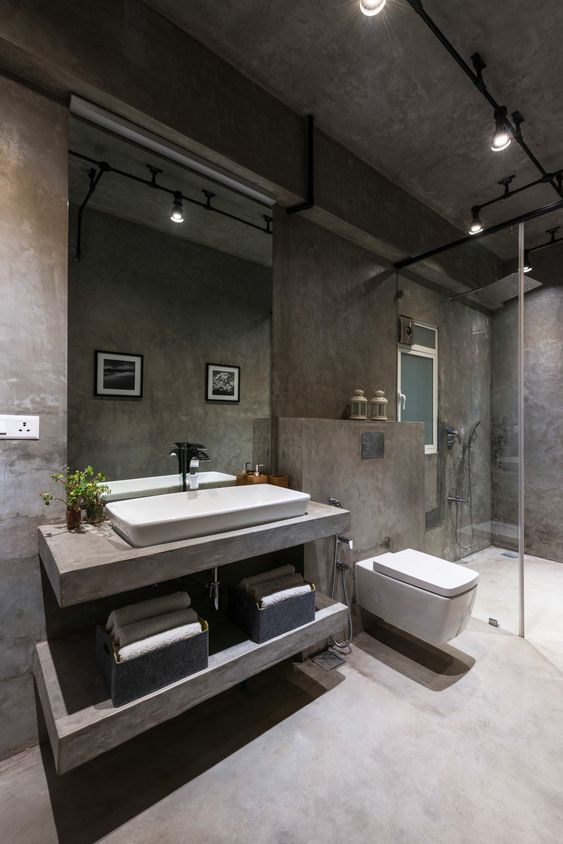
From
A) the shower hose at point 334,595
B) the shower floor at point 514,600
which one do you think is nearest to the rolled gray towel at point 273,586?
the shower hose at point 334,595

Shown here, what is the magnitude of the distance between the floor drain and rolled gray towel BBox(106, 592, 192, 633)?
3.39ft

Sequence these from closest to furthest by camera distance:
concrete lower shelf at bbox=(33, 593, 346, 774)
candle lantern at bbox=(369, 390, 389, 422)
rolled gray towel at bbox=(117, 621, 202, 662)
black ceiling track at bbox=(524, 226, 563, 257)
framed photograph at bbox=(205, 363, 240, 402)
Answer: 1. concrete lower shelf at bbox=(33, 593, 346, 774)
2. rolled gray towel at bbox=(117, 621, 202, 662)
3. framed photograph at bbox=(205, 363, 240, 402)
4. candle lantern at bbox=(369, 390, 389, 422)
5. black ceiling track at bbox=(524, 226, 563, 257)

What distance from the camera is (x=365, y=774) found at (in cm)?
147

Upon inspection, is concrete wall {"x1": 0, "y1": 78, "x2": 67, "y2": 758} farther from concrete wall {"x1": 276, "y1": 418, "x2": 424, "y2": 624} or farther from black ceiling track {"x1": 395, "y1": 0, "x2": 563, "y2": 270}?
black ceiling track {"x1": 395, "y1": 0, "x2": 563, "y2": 270}

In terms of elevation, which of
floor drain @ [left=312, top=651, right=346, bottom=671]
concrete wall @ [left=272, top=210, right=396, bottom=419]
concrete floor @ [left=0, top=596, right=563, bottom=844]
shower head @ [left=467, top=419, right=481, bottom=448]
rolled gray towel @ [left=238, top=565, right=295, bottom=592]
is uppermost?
concrete wall @ [left=272, top=210, right=396, bottom=419]

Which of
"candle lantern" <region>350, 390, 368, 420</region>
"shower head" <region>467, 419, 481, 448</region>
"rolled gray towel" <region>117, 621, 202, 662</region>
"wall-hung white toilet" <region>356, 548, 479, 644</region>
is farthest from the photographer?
"shower head" <region>467, 419, 481, 448</region>

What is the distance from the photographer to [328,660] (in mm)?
2156

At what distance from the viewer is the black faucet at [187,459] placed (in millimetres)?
1949

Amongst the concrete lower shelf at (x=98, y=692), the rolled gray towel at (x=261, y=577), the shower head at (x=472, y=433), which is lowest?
the concrete lower shelf at (x=98, y=692)

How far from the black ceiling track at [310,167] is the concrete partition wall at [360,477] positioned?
1271mm

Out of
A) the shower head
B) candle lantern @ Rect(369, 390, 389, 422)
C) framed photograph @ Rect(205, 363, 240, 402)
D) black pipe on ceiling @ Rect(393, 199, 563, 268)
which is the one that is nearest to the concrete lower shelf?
framed photograph @ Rect(205, 363, 240, 402)

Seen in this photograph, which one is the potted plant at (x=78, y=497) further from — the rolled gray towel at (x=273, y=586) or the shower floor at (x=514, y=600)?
the shower floor at (x=514, y=600)

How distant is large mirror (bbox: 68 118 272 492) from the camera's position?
170cm

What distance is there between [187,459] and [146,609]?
2.46 ft
